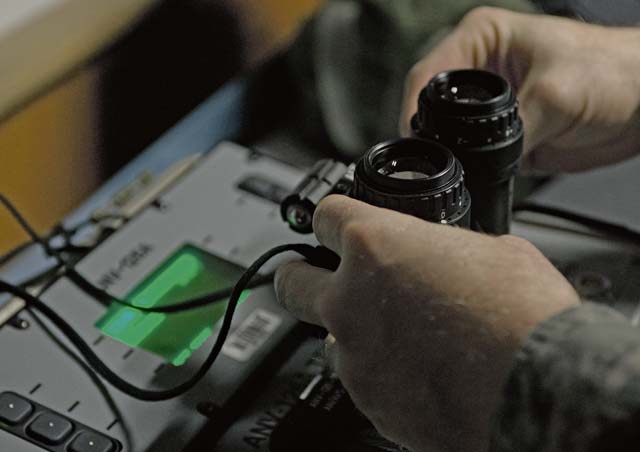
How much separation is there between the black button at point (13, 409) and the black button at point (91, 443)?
0.04 m

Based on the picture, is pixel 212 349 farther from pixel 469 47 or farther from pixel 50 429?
pixel 469 47

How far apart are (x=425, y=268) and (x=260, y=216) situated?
12.5 inches

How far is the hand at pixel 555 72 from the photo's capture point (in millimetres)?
732

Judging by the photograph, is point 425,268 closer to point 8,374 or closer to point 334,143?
point 8,374

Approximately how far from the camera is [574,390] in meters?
0.44

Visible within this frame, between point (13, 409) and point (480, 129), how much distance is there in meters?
0.35

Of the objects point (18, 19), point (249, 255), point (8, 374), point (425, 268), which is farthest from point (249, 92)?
point (425, 268)

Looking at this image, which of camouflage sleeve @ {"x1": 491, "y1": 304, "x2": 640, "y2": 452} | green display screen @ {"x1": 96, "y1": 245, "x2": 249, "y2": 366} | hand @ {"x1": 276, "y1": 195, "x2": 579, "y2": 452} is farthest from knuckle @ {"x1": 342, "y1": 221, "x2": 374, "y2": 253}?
green display screen @ {"x1": 96, "y1": 245, "x2": 249, "y2": 366}

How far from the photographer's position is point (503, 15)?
78cm

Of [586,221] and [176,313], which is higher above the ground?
[176,313]

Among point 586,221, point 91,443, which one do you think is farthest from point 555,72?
point 91,443

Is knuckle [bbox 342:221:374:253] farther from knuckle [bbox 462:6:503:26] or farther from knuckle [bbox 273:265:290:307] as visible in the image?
knuckle [bbox 462:6:503:26]

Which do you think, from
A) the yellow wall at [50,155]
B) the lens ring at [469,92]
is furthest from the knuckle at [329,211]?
the yellow wall at [50,155]

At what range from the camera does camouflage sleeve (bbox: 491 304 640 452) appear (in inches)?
16.7
